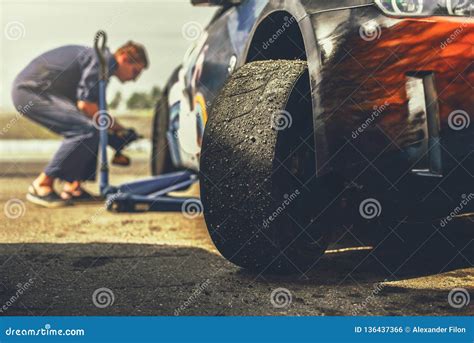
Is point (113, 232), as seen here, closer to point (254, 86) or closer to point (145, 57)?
point (254, 86)

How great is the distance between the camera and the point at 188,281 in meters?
3.09

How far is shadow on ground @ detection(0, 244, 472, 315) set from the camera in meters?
2.64

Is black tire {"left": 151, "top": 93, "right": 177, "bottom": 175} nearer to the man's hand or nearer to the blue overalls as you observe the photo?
the man's hand

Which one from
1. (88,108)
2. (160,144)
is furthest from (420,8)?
(88,108)

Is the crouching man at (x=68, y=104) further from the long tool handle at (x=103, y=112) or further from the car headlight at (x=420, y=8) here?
the car headlight at (x=420, y=8)

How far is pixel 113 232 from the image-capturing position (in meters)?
4.68

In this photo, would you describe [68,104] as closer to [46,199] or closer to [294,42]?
[46,199]

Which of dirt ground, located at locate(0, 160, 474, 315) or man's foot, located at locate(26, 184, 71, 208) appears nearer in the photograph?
dirt ground, located at locate(0, 160, 474, 315)

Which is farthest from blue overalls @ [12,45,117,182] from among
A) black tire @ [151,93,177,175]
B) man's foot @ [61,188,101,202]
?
black tire @ [151,93,177,175]

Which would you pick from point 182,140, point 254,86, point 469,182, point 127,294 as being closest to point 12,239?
point 182,140

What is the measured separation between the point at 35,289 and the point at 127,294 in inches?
17.3

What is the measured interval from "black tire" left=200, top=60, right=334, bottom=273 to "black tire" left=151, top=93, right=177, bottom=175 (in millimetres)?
3038

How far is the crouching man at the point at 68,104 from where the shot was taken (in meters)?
6.60

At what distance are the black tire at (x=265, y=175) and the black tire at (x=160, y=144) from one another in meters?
3.04
